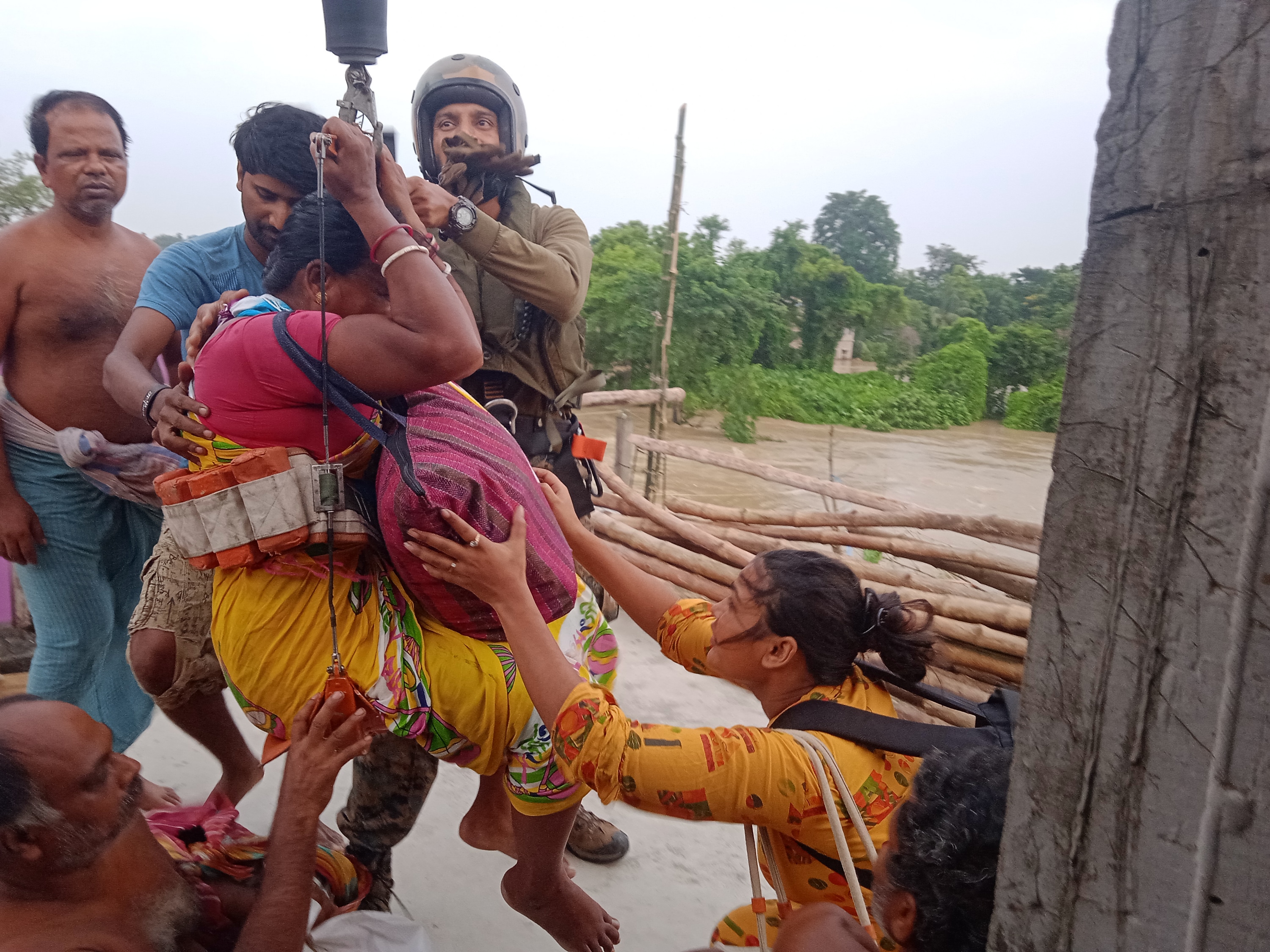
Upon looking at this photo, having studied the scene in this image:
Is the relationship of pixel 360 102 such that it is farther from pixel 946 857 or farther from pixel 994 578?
pixel 994 578

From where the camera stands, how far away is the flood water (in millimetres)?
13227

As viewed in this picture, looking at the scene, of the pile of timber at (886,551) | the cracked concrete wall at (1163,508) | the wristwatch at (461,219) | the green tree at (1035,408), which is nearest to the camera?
the cracked concrete wall at (1163,508)

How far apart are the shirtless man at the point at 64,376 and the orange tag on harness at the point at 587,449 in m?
1.31

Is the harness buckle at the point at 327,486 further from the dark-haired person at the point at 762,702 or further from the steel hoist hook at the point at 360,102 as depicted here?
the steel hoist hook at the point at 360,102

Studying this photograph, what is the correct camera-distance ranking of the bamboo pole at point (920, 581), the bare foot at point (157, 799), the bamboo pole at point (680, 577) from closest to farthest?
1. the bare foot at point (157, 799)
2. the bamboo pole at point (920, 581)
3. the bamboo pole at point (680, 577)

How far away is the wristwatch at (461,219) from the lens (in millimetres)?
2354

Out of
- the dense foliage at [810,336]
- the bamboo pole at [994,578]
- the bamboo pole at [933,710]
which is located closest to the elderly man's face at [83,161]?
the bamboo pole at [933,710]

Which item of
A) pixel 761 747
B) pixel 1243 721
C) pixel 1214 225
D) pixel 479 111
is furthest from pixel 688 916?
pixel 479 111

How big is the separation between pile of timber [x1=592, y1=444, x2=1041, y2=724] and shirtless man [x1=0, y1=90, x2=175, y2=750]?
249 centimetres

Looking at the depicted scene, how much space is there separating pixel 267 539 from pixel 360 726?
1.25 ft

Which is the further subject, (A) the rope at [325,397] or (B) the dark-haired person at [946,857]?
(A) the rope at [325,397]

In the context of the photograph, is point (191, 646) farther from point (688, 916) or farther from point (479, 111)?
point (479, 111)

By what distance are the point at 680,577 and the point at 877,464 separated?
534 inches

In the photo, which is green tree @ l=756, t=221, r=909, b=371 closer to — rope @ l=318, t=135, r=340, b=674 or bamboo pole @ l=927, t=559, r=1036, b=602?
bamboo pole @ l=927, t=559, r=1036, b=602
